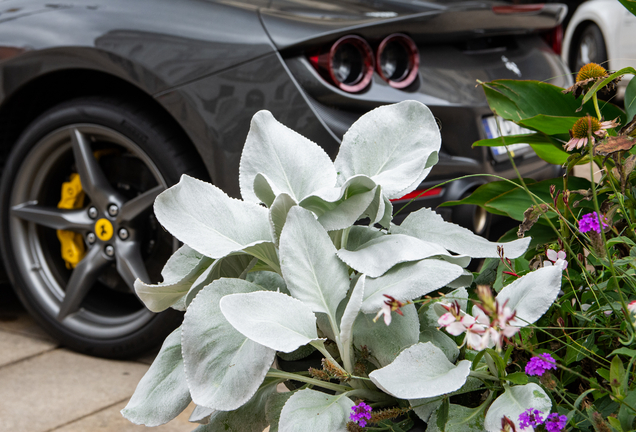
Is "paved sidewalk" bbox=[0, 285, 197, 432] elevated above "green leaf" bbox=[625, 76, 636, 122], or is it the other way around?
"green leaf" bbox=[625, 76, 636, 122]

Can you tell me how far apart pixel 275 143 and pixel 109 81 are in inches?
67.6

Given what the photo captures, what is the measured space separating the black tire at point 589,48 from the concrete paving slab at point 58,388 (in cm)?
621

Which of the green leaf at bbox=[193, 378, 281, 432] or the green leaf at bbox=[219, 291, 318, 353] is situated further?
the green leaf at bbox=[193, 378, 281, 432]

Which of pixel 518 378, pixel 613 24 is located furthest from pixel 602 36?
pixel 518 378

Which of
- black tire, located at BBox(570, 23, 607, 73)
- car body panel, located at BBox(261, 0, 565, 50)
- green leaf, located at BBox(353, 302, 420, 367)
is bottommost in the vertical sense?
black tire, located at BBox(570, 23, 607, 73)

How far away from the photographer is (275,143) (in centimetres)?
77

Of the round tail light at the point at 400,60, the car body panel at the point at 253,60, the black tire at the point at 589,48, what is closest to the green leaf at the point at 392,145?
the car body panel at the point at 253,60

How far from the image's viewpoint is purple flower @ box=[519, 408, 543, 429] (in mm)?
540

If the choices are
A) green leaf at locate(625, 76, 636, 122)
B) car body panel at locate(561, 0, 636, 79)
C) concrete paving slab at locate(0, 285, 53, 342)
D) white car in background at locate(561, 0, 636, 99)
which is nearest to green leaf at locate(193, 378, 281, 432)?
green leaf at locate(625, 76, 636, 122)

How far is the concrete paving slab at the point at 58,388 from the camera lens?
6.47 ft

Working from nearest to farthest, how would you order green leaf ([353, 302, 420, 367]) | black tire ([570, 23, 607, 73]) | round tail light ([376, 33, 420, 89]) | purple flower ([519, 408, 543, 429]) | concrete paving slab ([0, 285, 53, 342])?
purple flower ([519, 408, 543, 429]), green leaf ([353, 302, 420, 367]), round tail light ([376, 33, 420, 89]), concrete paving slab ([0, 285, 53, 342]), black tire ([570, 23, 607, 73])

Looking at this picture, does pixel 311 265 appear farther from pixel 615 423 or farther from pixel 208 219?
pixel 615 423

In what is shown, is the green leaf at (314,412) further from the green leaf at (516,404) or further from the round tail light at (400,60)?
the round tail light at (400,60)

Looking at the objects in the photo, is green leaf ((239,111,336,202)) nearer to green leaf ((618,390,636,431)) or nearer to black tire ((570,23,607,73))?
green leaf ((618,390,636,431))
